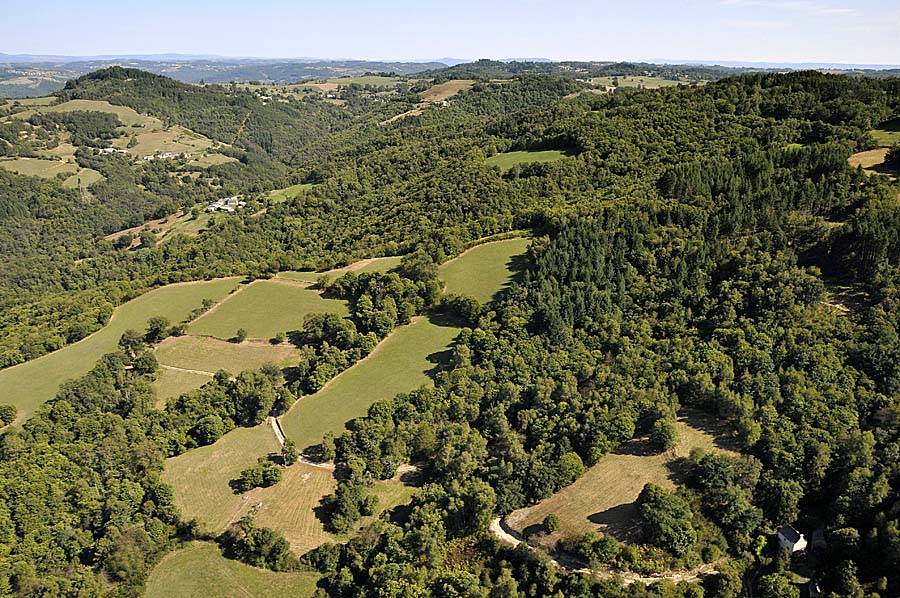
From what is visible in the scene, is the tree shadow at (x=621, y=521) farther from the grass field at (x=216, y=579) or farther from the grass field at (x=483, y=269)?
the grass field at (x=483, y=269)

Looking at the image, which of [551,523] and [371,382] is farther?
[371,382]

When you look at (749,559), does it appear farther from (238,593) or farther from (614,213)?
(614,213)

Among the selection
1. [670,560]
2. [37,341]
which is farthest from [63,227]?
[670,560]

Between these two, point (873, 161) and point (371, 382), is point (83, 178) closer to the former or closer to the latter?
point (371, 382)

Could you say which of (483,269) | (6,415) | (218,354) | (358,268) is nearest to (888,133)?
(483,269)

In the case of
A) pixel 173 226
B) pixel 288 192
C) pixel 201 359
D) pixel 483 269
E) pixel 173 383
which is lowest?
pixel 173 383
